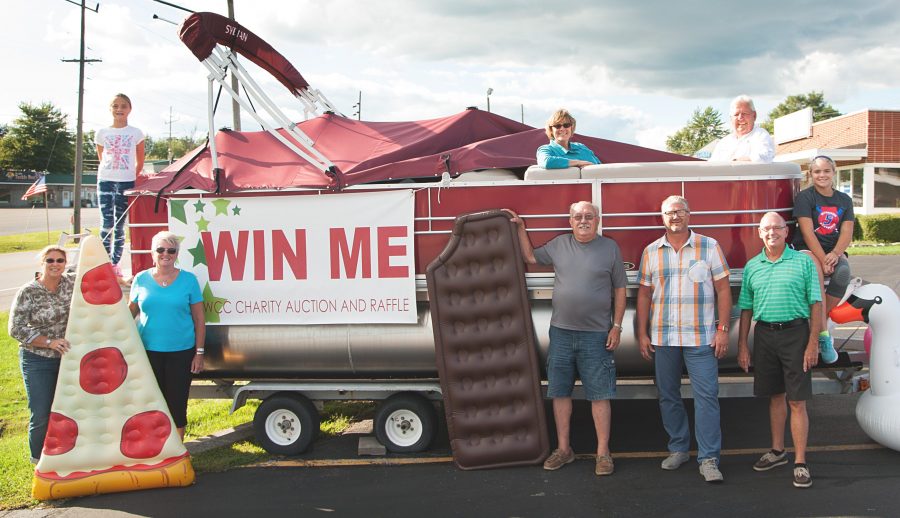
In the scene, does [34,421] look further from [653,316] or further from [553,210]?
[653,316]

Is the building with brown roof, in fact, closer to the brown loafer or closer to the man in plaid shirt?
the man in plaid shirt

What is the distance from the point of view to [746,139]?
6.42 metres

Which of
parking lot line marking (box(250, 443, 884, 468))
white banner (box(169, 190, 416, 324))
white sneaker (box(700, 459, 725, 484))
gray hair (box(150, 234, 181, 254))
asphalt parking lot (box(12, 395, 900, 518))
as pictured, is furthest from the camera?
white banner (box(169, 190, 416, 324))

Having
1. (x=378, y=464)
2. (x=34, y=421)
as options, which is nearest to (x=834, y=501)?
(x=378, y=464)

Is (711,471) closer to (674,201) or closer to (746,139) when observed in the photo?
(674,201)

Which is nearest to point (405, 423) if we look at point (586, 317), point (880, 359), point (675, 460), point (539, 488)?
point (539, 488)

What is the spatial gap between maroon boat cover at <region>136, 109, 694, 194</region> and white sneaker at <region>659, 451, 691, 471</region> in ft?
8.75

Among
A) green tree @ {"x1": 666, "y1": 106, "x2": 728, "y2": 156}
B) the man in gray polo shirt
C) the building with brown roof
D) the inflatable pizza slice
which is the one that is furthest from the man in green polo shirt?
green tree @ {"x1": 666, "y1": 106, "x2": 728, "y2": 156}

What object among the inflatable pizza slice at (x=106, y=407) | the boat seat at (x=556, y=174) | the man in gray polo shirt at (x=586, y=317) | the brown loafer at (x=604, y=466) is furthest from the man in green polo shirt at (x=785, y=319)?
the inflatable pizza slice at (x=106, y=407)

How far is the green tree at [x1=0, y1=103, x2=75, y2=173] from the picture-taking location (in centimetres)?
7769

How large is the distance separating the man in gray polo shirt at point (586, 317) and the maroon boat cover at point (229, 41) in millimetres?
3326

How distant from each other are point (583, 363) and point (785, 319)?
1468 mm

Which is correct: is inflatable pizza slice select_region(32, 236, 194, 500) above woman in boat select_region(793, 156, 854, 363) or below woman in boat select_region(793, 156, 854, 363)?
below

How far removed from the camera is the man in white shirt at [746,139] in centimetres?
625
